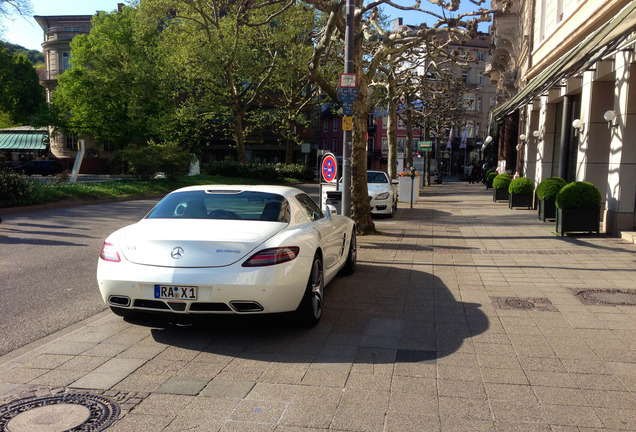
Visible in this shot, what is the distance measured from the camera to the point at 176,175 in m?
28.5

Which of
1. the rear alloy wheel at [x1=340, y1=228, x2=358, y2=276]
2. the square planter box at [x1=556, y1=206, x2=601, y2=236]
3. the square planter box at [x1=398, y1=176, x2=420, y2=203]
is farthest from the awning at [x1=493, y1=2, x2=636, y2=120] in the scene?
the square planter box at [x1=398, y1=176, x2=420, y2=203]

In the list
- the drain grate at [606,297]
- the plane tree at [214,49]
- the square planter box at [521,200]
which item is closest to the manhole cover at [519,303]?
the drain grate at [606,297]

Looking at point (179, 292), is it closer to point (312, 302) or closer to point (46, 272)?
point (312, 302)

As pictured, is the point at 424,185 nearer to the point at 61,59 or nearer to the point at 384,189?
the point at 384,189

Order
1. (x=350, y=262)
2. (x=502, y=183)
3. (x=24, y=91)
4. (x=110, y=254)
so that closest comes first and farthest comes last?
(x=110, y=254) → (x=350, y=262) → (x=502, y=183) → (x=24, y=91)

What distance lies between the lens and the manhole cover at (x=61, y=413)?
125 inches

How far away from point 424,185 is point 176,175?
22051 millimetres

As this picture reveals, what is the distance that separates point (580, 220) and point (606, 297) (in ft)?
18.6

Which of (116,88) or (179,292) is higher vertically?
(116,88)

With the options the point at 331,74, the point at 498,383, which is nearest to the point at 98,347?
the point at 498,383

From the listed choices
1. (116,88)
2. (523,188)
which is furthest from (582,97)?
(116,88)

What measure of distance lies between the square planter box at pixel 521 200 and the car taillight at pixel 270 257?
1635cm

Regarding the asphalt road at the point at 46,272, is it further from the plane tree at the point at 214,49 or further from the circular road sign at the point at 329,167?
the plane tree at the point at 214,49

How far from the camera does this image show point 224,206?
5.66 metres
